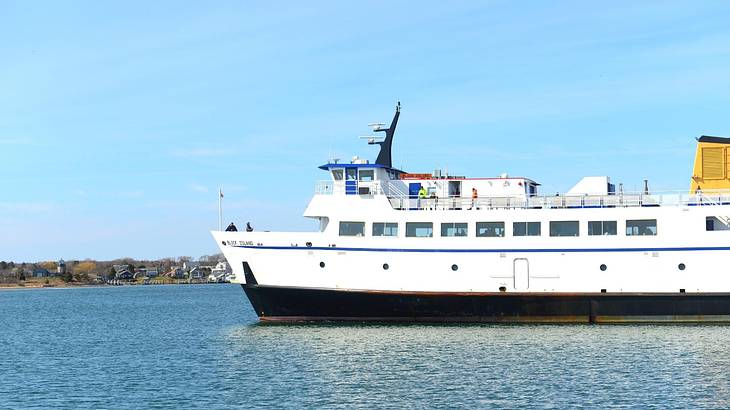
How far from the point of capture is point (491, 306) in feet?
108

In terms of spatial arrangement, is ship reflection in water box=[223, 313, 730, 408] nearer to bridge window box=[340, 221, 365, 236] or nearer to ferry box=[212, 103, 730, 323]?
ferry box=[212, 103, 730, 323]

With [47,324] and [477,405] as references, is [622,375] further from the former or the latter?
[47,324]

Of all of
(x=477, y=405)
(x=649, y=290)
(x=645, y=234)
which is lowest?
(x=477, y=405)

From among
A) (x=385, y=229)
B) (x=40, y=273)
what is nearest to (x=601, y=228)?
(x=385, y=229)

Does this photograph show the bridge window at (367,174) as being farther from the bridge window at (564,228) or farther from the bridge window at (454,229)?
the bridge window at (564,228)

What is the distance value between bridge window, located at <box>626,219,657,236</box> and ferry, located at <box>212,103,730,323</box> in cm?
4

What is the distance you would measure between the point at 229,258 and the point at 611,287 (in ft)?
48.0

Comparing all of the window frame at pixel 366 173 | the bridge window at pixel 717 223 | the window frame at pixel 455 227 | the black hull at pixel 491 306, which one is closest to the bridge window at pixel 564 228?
the black hull at pixel 491 306

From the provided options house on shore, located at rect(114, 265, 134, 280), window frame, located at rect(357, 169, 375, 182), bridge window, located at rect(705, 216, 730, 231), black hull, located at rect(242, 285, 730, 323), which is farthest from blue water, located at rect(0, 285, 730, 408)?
house on shore, located at rect(114, 265, 134, 280)

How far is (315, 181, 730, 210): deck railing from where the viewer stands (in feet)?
107

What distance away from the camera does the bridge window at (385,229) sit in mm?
33969

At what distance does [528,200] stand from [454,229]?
10.4 feet

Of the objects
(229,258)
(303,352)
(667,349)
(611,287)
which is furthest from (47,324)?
(667,349)

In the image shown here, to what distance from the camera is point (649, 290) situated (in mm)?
31969
